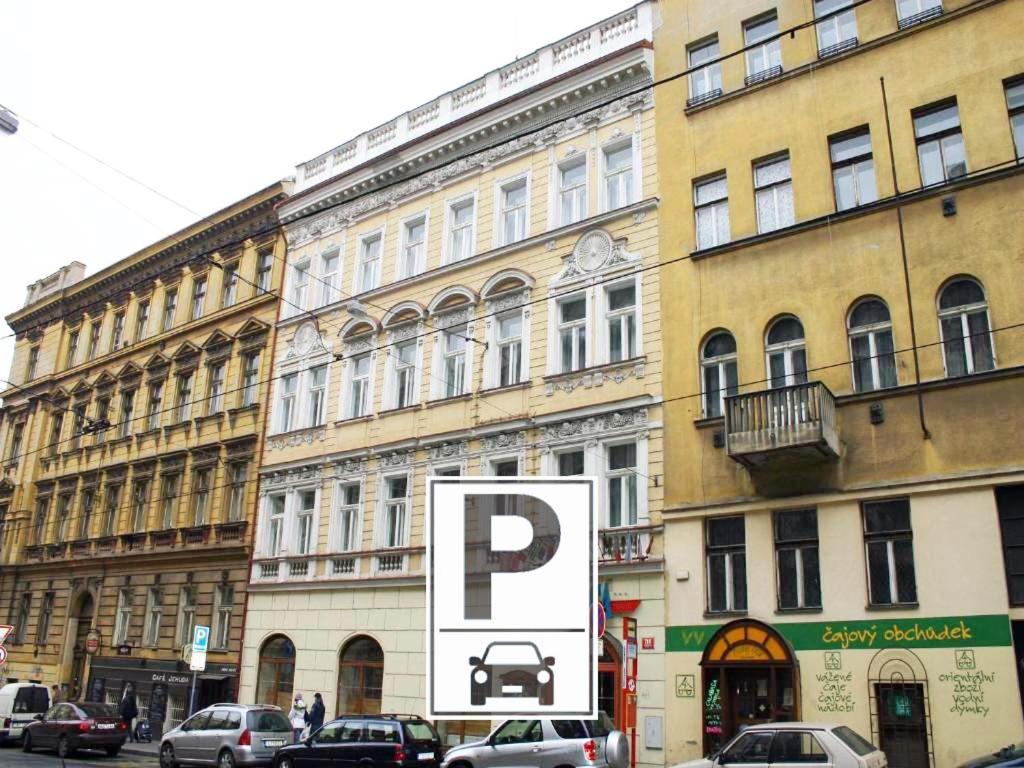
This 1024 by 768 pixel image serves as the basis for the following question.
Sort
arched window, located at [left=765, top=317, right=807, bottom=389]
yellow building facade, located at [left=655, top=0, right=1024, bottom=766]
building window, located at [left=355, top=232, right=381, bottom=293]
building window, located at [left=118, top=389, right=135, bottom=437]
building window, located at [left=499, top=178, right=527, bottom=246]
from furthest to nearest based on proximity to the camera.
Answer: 1. building window, located at [left=118, top=389, right=135, bottom=437]
2. building window, located at [left=355, top=232, right=381, bottom=293]
3. building window, located at [left=499, top=178, right=527, bottom=246]
4. arched window, located at [left=765, top=317, right=807, bottom=389]
5. yellow building facade, located at [left=655, top=0, right=1024, bottom=766]

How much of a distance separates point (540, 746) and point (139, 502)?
78.2 ft

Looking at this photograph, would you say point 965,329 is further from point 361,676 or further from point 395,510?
point 361,676

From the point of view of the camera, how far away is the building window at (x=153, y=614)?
1243 inches

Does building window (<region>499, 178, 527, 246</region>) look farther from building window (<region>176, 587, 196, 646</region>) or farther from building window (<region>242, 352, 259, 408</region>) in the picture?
building window (<region>176, 587, 196, 646</region>)

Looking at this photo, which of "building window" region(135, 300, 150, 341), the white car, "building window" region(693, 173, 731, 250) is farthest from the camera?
"building window" region(135, 300, 150, 341)

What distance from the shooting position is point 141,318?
3853 centimetres

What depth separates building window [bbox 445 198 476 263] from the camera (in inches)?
1051

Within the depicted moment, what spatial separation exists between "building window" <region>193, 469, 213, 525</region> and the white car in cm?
2210

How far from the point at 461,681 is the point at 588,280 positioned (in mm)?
20316

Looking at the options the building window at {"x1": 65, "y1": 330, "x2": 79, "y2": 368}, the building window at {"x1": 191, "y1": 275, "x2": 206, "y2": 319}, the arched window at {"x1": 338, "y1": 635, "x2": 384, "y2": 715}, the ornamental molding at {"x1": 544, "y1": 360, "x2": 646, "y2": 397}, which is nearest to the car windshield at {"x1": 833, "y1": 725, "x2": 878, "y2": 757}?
the ornamental molding at {"x1": 544, "y1": 360, "x2": 646, "y2": 397}

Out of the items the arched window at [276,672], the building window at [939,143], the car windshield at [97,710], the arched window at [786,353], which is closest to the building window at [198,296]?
the arched window at [276,672]

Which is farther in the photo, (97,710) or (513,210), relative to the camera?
(513,210)

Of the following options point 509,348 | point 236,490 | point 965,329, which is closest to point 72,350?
point 236,490

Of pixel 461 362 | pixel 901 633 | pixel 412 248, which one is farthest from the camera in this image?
pixel 412 248
